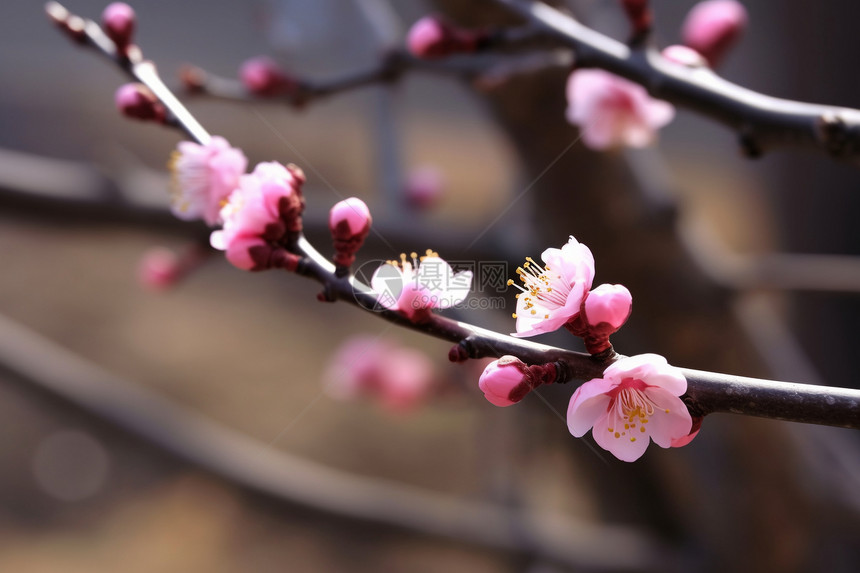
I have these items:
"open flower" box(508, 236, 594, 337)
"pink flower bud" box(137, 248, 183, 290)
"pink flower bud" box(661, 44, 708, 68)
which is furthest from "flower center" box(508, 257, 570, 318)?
"pink flower bud" box(137, 248, 183, 290)

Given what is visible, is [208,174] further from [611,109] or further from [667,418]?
[611,109]

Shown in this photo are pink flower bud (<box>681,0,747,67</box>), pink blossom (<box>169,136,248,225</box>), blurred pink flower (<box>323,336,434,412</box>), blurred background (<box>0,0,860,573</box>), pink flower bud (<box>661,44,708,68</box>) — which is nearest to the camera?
pink blossom (<box>169,136,248,225</box>)

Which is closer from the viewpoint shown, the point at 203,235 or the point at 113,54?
the point at 113,54

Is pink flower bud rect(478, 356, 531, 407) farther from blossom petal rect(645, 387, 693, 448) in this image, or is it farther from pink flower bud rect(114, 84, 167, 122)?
pink flower bud rect(114, 84, 167, 122)

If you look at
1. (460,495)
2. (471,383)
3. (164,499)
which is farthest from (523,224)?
(164,499)

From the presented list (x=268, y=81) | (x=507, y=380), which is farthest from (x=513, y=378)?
(x=268, y=81)

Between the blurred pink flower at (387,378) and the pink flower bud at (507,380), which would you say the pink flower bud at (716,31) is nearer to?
the pink flower bud at (507,380)

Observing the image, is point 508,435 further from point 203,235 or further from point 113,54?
point 113,54
